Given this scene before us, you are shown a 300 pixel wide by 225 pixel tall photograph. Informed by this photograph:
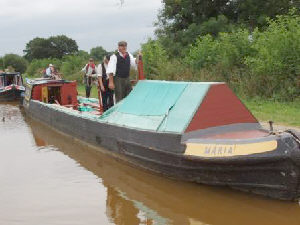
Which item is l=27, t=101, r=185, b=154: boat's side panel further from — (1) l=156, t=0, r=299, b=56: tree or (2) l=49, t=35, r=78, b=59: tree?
(2) l=49, t=35, r=78, b=59: tree

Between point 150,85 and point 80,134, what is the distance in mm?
2635

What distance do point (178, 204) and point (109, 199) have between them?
100 cm

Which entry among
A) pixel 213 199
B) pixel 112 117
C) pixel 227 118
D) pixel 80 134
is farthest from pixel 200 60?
pixel 213 199

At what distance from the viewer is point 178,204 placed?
5.90 metres

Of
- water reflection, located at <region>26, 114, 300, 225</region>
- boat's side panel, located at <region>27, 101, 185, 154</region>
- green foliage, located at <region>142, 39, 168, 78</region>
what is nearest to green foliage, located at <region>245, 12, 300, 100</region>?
green foliage, located at <region>142, 39, 168, 78</region>

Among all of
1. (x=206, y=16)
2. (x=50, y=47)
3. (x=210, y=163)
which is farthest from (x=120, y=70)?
(x=50, y=47)

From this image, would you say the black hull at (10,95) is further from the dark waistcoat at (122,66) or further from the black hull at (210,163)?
the black hull at (210,163)

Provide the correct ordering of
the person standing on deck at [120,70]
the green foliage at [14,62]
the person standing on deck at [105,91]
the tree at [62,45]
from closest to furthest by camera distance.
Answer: the person standing on deck at [120,70]
the person standing on deck at [105,91]
the green foliage at [14,62]
the tree at [62,45]

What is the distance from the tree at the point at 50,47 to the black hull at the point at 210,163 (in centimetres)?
6531

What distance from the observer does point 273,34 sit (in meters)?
13.6

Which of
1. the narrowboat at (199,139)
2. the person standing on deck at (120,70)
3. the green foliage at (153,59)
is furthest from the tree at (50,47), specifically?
the narrowboat at (199,139)

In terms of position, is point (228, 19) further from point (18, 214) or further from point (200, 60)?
point (18, 214)

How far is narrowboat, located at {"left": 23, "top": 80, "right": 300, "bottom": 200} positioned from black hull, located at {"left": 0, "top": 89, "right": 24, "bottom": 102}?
13.2 m

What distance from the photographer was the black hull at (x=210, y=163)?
5320mm
